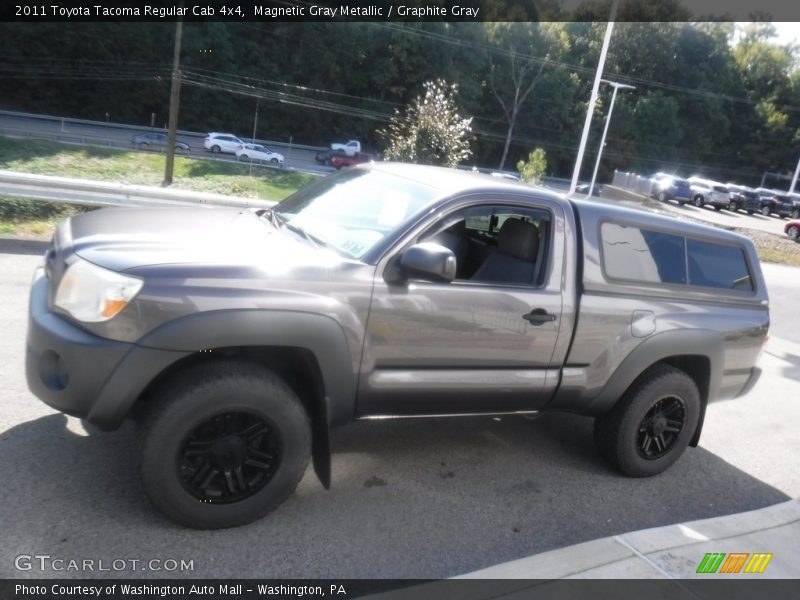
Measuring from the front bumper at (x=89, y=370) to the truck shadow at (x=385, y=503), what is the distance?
0.56 metres

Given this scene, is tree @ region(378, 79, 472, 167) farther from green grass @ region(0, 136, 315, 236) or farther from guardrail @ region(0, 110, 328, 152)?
guardrail @ region(0, 110, 328, 152)

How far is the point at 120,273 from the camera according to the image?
2.77 meters

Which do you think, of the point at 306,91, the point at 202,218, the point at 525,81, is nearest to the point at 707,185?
the point at 525,81

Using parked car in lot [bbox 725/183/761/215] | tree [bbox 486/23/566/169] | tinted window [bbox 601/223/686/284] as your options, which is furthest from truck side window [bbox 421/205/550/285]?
tree [bbox 486/23/566/169]

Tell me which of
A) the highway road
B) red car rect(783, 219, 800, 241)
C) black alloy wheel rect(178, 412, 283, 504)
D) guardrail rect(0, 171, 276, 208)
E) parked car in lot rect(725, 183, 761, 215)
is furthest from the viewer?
parked car in lot rect(725, 183, 761, 215)

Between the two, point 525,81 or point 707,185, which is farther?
point 525,81

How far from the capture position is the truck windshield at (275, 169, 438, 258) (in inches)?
137

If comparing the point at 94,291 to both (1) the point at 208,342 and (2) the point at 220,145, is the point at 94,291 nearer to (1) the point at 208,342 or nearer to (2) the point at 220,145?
(1) the point at 208,342

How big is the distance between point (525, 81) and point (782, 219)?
2918 centimetres

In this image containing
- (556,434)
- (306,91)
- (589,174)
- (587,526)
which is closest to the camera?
(587,526)

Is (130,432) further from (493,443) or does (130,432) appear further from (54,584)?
(493,443)

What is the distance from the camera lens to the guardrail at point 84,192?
857 centimetres

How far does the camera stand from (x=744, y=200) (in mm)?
43188

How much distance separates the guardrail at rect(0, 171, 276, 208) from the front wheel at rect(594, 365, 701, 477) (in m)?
5.19
